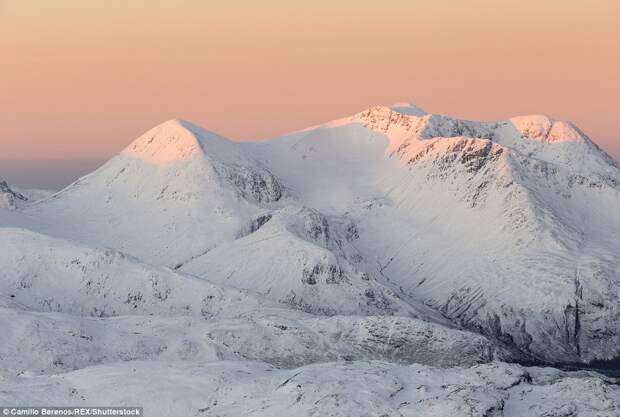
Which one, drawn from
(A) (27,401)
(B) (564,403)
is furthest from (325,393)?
(A) (27,401)

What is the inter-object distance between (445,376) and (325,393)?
1770cm

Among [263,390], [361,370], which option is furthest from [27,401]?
[361,370]

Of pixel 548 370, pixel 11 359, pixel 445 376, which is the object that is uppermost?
pixel 445 376

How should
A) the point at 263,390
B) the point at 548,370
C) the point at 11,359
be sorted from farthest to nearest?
the point at 11,359
the point at 548,370
the point at 263,390

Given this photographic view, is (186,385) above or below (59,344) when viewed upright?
above

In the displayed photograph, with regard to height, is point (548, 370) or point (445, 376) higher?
point (445, 376)

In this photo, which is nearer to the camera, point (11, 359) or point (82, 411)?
point (82, 411)

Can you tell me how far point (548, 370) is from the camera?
511 ft

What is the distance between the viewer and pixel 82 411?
121188mm

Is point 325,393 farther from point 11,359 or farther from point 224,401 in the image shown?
point 11,359

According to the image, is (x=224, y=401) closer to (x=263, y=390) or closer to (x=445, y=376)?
(x=263, y=390)

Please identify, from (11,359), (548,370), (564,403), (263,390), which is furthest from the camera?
(11,359)

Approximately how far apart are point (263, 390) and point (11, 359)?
80.9m

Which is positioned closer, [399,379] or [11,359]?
[399,379]
